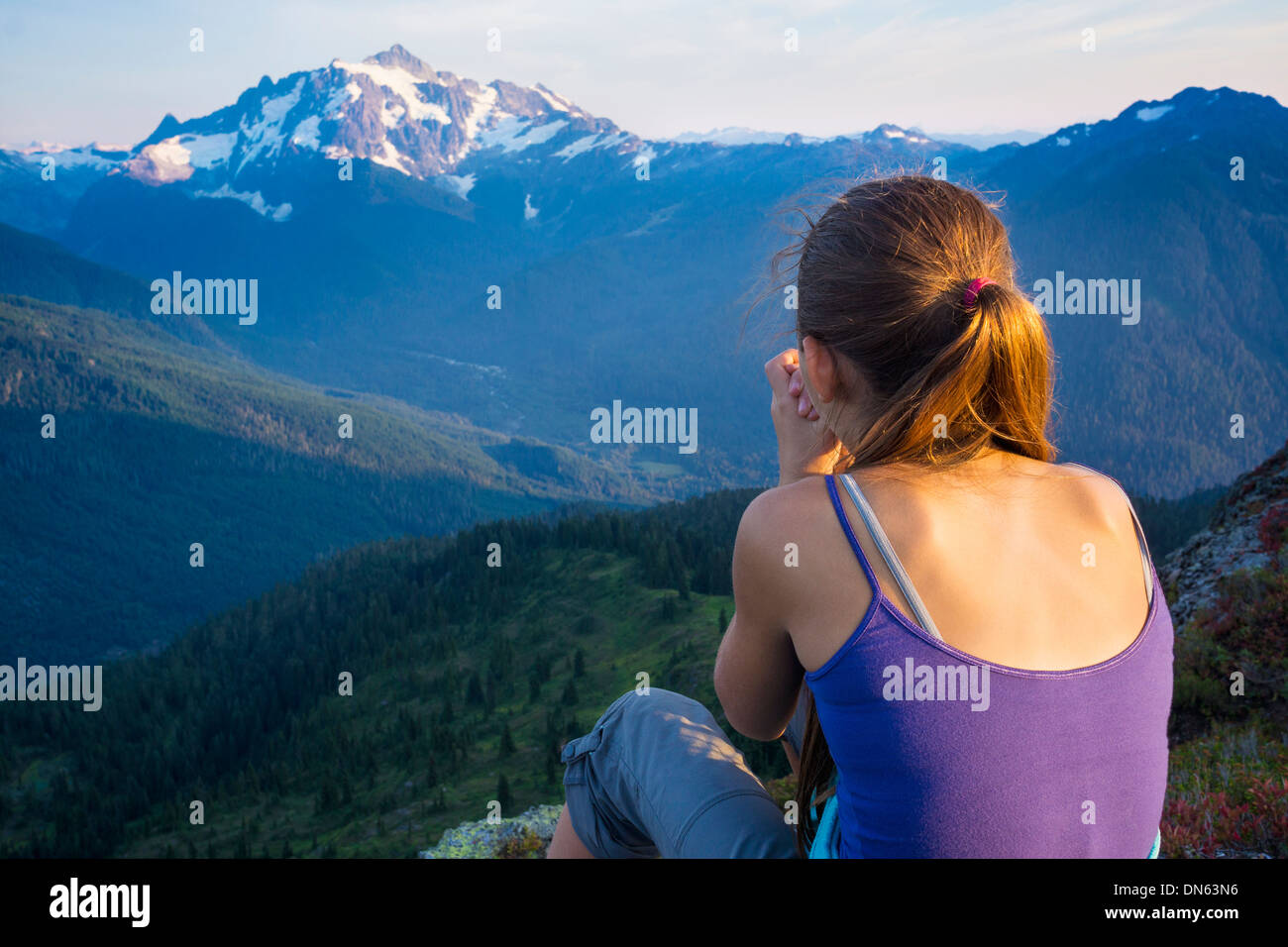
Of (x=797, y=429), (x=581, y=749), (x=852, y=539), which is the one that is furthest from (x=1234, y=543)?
(x=852, y=539)

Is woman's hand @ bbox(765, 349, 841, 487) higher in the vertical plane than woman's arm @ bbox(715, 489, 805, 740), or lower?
higher

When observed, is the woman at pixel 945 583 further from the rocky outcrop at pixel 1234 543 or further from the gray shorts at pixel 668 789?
the rocky outcrop at pixel 1234 543

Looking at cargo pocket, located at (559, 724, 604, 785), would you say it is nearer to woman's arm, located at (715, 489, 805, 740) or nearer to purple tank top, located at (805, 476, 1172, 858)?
woman's arm, located at (715, 489, 805, 740)

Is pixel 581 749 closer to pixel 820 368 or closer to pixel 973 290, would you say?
pixel 820 368

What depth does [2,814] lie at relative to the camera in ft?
249

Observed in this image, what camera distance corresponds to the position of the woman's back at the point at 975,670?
2.87 metres

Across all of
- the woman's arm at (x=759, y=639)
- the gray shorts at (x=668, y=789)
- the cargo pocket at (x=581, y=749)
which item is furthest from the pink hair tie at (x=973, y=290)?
the cargo pocket at (x=581, y=749)

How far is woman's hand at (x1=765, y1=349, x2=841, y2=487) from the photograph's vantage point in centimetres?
461

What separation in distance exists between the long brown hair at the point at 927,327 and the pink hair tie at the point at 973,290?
0.04 ft

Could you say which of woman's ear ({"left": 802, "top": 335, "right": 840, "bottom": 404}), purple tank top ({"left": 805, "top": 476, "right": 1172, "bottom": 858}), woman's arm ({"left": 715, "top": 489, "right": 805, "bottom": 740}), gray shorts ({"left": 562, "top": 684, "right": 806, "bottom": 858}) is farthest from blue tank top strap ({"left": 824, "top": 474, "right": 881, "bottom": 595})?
gray shorts ({"left": 562, "top": 684, "right": 806, "bottom": 858})

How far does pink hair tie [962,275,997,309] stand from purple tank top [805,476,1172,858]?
97 cm
